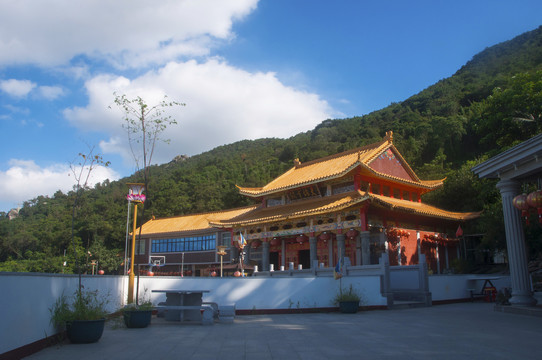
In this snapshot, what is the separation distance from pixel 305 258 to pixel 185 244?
12.6 m

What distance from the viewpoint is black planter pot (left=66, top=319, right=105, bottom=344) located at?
23.6ft

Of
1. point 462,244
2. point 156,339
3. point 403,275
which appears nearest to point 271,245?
point 403,275

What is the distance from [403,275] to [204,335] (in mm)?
11090

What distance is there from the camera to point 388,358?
5816mm

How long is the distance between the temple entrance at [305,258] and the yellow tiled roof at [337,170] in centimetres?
391

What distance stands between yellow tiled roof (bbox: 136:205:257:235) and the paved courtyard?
73.6 ft

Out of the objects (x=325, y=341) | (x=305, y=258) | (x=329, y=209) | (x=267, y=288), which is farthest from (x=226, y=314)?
(x=305, y=258)

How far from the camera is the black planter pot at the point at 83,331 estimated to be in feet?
23.6

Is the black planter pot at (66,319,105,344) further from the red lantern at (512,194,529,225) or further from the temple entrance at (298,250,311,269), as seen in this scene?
the temple entrance at (298,250,311,269)

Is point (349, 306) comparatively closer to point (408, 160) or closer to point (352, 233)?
point (352, 233)

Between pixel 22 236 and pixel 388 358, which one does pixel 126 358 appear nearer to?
pixel 388 358

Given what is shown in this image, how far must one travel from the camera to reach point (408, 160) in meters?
44.5

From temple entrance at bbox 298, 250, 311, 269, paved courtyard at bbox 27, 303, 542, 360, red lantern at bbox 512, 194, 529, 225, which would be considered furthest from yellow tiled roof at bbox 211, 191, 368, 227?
paved courtyard at bbox 27, 303, 542, 360

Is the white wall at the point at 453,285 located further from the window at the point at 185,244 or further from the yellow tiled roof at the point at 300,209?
the window at the point at 185,244
